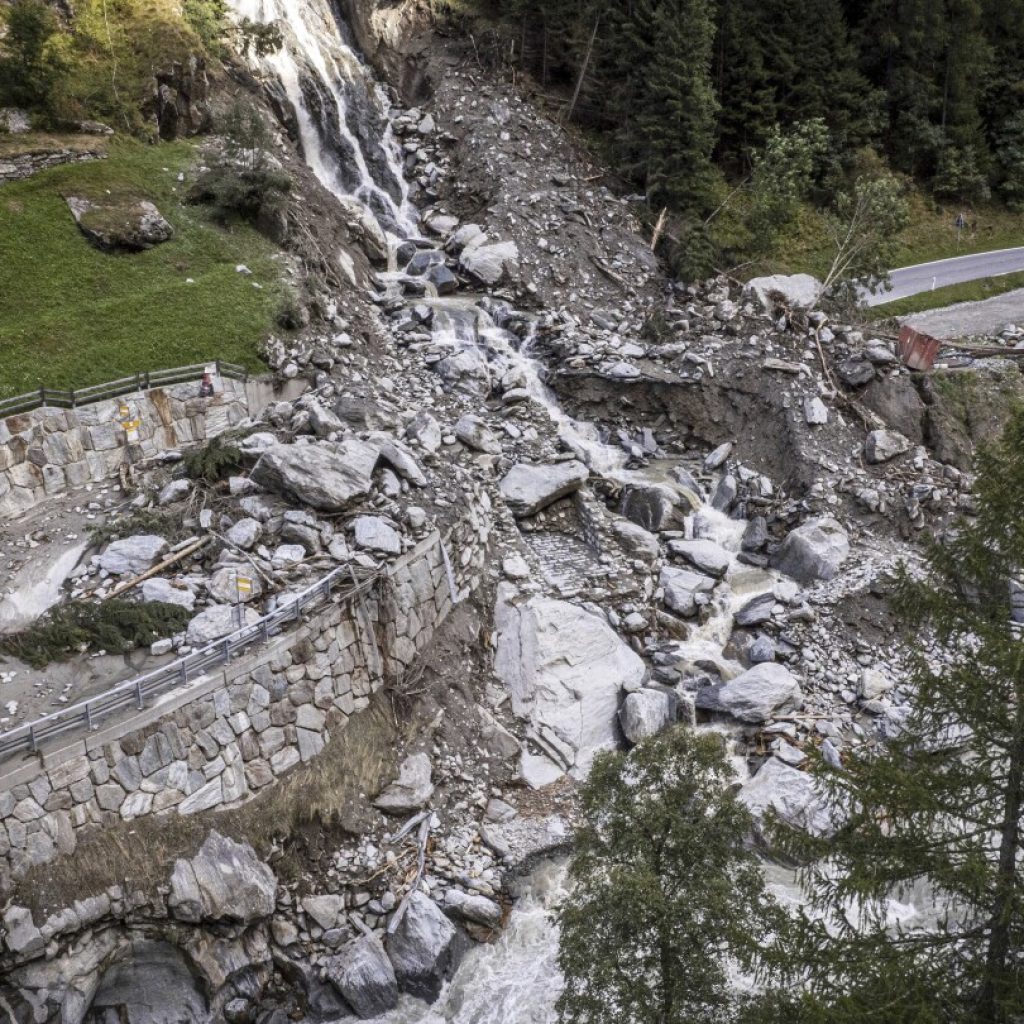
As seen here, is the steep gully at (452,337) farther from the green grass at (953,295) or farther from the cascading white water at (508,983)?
the green grass at (953,295)

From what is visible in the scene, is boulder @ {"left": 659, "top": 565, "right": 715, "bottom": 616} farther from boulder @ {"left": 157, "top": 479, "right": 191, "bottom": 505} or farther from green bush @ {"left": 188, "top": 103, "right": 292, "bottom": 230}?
green bush @ {"left": 188, "top": 103, "right": 292, "bottom": 230}

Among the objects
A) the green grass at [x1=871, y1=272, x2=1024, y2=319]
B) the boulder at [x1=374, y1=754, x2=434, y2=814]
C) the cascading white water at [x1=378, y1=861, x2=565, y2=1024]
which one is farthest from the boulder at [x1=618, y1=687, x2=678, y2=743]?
the green grass at [x1=871, y1=272, x2=1024, y2=319]

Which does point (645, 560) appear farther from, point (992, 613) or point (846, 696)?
point (992, 613)

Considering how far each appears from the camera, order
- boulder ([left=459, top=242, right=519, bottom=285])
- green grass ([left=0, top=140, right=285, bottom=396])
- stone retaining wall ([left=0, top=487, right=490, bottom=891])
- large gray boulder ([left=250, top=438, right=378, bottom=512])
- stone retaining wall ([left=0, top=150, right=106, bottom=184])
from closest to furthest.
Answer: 1. stone retaining wall ([left=0, top=487, right=490, bottom=891])
2. large gray boulder ([left=250, top=438, right=378, bottom=512])
3. green grass ([left=0, top=140, right=285, bottom=396])
4. stone retaining wall ([left=0, top=150, right=106, bottom=184])
5. boulder ([left=459, top=242, right=519, bottom=285])

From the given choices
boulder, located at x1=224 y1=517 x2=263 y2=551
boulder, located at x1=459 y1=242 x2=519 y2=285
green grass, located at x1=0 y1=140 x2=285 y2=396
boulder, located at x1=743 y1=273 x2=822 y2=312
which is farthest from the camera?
boulder, located at x1=459 y1=242 x2=519 y2=285

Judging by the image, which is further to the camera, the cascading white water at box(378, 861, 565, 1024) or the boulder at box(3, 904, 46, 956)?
the cascading white water at box(378, 861, 565, 1024)

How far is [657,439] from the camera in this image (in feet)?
99.6

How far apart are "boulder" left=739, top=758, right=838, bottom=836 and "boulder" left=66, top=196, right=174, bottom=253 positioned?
22.7 meters

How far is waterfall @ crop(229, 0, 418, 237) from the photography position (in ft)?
120

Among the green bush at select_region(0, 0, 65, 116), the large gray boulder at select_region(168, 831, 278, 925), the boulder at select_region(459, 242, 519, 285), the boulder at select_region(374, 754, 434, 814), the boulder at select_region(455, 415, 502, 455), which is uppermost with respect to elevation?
the green bush at select_region(0, 0, 65, 116)

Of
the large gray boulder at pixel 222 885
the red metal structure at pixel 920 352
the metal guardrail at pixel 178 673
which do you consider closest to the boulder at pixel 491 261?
the red metal structure at pixel 920 352

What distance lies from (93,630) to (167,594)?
145 centimetres

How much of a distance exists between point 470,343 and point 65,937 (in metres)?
21.1

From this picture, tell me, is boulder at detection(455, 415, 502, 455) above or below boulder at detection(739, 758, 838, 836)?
above
